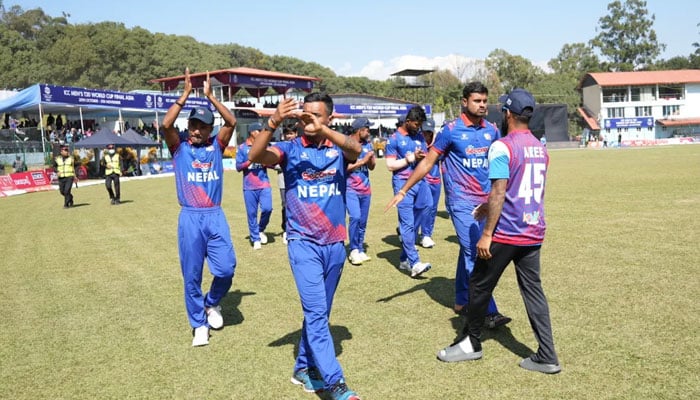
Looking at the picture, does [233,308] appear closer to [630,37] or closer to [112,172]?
[112,172]

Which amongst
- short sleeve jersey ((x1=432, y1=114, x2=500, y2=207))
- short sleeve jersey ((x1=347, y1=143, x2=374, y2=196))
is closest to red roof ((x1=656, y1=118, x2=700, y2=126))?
short sleeve jersey ((x1=347, y1=143, x2=374, y2=196))

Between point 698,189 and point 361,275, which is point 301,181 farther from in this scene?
point 698,189

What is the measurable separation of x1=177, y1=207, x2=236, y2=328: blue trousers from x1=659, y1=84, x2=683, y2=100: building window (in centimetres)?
8919

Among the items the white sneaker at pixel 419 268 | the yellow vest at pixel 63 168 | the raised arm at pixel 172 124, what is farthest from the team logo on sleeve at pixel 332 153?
the yellow vest at pixel 63 168

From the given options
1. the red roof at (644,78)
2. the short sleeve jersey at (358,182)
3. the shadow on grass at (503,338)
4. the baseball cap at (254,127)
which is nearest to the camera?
the shadow on grass at (503,338)

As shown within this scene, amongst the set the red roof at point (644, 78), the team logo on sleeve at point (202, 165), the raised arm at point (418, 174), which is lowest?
the raised arm at point (418, 174)

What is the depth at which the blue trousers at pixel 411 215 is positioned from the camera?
27.6 ft

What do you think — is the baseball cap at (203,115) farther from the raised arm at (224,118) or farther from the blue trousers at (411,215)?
the blue trousers at (411,215)

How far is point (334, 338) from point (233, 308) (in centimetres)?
184

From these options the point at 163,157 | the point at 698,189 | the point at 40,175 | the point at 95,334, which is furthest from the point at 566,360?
the point at 163,157

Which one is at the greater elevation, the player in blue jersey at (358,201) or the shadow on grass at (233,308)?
the player in blue jersey at (358,201)

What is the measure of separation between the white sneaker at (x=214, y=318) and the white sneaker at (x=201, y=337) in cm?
32

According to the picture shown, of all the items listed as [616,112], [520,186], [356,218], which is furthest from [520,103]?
[616,112]

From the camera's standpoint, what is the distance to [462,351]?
201 inches
